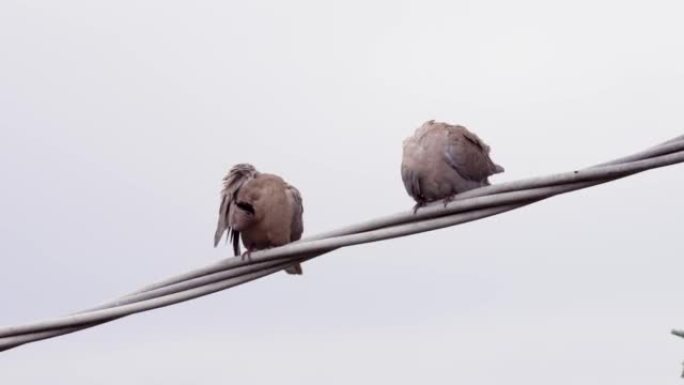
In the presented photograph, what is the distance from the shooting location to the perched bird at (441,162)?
8.28m

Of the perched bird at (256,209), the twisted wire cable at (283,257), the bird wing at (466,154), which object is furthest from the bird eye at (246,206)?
the twisted wire cable at (283,257)

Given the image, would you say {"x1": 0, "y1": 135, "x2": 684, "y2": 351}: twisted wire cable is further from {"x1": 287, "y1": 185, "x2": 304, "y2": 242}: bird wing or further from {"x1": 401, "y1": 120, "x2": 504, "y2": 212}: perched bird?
{"x1": 287, "y1": 185, "x2": 304, "y2": 242}: bird wing

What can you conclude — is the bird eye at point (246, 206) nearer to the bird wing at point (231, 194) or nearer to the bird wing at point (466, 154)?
the bird wing at point (231, 194)

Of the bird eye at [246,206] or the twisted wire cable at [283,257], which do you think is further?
the bird eye at [246,206]

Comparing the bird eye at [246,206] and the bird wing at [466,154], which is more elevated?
the bird wing at [466,154]

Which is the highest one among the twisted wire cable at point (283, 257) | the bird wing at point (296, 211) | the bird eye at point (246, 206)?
the bird wing at point (296, 211)

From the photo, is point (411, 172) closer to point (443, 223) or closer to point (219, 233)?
point (219, 233)

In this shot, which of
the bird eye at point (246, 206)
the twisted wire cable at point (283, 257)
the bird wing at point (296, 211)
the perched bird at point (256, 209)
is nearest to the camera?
the twisted wire cable at point (283, 257)

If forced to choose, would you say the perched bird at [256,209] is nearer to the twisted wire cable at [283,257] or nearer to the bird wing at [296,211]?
the bird wing at [296,211]

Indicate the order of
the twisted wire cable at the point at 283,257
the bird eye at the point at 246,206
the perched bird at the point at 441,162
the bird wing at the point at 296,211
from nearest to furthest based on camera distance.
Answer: the twisted wire cable at the point at 283,257
the perched bird at the point at 441,162
the bird eye at the point at 246,206
the bird wing at the point at 296,211

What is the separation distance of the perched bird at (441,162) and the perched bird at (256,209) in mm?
909

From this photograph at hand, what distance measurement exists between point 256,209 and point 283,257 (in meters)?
3.05

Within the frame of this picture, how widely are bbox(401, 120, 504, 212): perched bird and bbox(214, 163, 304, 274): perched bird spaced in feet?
2.98

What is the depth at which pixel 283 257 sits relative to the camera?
18.3 feet
